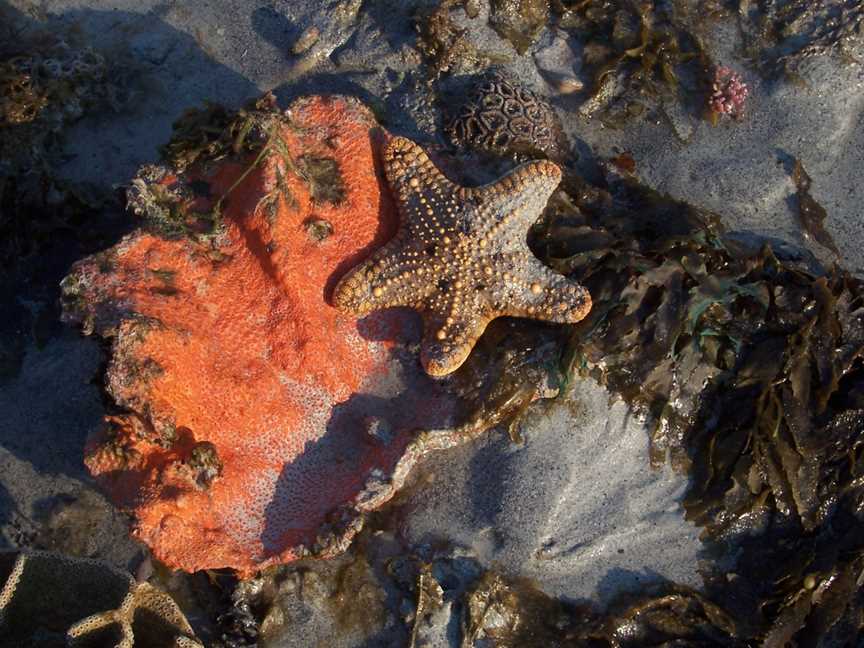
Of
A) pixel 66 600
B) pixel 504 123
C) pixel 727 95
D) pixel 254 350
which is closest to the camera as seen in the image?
pixel 66 600

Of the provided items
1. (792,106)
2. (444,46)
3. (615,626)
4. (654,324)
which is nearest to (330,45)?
(444,46)

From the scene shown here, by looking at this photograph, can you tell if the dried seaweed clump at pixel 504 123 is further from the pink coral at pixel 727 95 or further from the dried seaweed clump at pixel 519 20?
the pink coral at pixel 727 95

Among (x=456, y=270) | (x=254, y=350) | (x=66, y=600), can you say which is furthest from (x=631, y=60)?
(x=66, y=600)

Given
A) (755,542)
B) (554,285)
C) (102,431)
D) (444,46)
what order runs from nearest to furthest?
(102,431) < (554,285) < (755,542) < (444,46)

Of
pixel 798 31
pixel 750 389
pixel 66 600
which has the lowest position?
pixel 66 600

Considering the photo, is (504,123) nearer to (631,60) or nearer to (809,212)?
(631,60)

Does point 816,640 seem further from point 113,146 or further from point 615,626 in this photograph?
point 113,146

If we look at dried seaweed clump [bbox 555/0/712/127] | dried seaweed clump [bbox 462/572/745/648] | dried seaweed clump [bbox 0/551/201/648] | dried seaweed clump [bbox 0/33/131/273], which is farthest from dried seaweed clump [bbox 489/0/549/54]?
dried seaweed clump [bbox 0/551/201/648]

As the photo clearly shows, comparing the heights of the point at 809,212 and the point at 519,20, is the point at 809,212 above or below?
above

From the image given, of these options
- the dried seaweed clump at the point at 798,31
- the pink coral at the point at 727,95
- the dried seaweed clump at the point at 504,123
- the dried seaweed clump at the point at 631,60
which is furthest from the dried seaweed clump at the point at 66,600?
the dried seaweed clump at the point at 798,31
